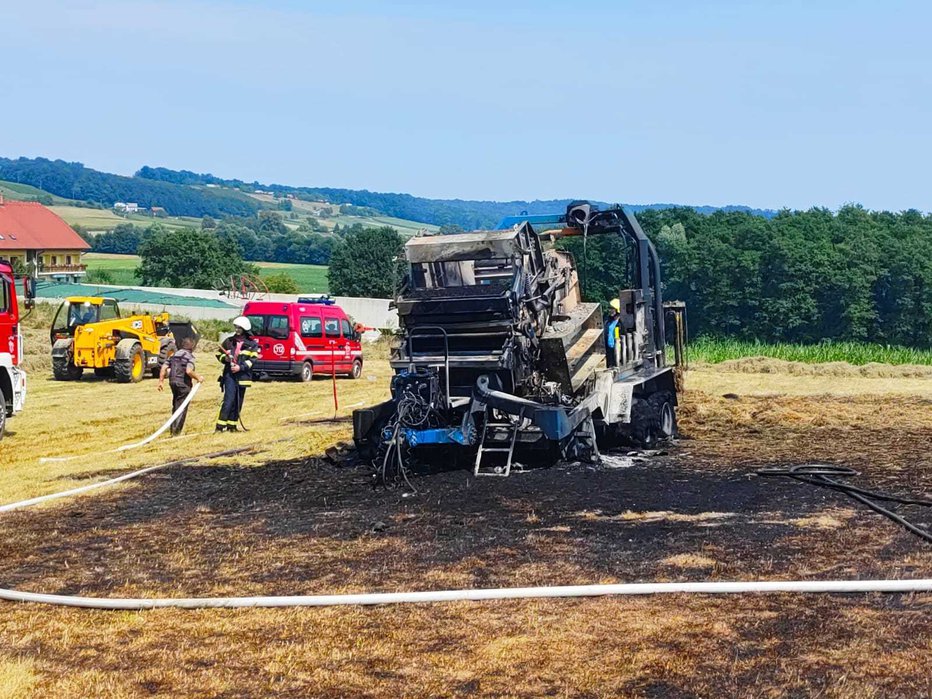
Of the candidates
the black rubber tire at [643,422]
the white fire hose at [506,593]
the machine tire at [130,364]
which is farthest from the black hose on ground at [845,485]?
the machine tire at [130,364]

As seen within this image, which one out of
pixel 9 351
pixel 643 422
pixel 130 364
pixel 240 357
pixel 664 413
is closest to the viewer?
pixel 643 422

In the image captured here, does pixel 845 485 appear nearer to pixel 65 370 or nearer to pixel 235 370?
pixel 235 370

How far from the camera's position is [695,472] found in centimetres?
1359

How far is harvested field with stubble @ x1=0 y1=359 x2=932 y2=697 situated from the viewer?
22.0 feet

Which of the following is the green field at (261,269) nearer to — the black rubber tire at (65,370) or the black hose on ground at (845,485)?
the black rubber tire at (65,370)

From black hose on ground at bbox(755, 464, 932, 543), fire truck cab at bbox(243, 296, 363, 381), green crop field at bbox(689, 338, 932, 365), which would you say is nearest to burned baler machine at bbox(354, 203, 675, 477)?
black hose on ground at bbox(755, 464, 932, 543)

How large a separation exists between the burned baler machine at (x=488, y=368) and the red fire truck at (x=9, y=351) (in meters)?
8.05

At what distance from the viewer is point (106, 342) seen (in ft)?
103

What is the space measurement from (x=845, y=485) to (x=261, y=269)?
107910mm

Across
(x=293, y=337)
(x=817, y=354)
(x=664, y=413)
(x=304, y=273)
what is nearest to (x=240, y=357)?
(x=664, y=413)

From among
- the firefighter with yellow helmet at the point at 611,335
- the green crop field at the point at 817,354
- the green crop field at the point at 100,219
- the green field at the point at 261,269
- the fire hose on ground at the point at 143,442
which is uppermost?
the green crop field at the point at 100,219

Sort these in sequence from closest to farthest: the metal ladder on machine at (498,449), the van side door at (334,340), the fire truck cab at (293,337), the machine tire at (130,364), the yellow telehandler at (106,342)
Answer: the metal ladder on machine at (498,449) → the fire truck cab at (293,337) → the machine tire at (130,364) → the yellow telehandler at (106,342) → the van side door at (334,340)

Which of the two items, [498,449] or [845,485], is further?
[498,449]

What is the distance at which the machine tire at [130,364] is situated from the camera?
30609 mm
